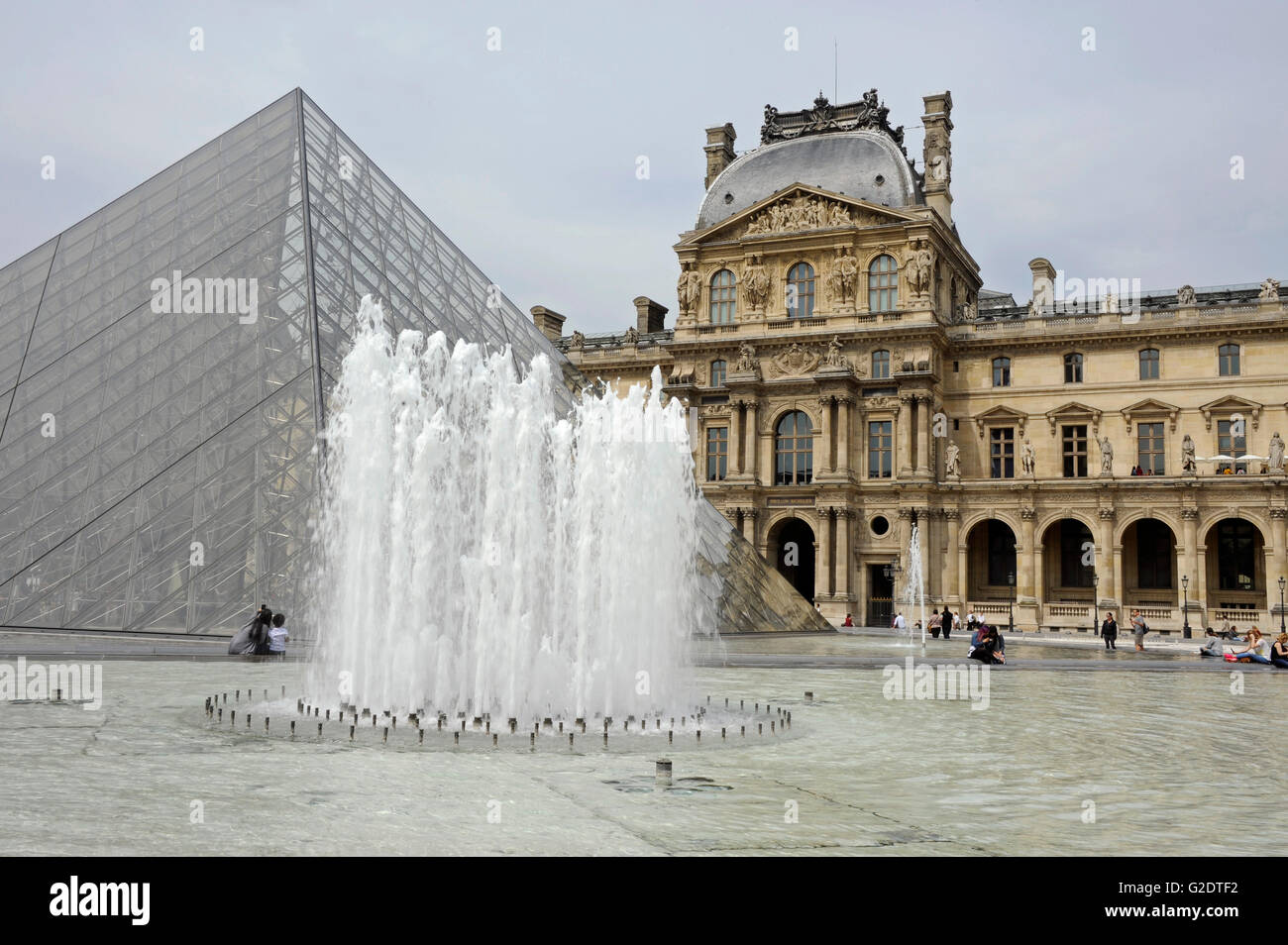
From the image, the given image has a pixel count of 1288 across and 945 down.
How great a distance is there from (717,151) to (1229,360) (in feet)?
75.0

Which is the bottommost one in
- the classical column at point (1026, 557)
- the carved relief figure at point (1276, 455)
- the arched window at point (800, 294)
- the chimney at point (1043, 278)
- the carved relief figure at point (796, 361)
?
the classical column at point (1026, 557)

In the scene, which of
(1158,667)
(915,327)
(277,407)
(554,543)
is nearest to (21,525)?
(277,407)

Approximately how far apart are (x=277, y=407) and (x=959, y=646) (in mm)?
18280

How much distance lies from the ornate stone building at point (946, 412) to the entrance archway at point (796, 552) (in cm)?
9

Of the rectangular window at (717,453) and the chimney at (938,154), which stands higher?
the chimney at (938,154)

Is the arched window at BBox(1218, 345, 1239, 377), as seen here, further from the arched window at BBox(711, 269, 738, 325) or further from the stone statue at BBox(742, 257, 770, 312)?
the arched window at BBox(711, 269, 738, 325)

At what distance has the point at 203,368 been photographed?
64.1 ft

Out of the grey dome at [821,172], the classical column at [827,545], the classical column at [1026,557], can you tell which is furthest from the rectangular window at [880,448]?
the grey dome at [821,172]

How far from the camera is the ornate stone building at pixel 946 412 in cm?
3875

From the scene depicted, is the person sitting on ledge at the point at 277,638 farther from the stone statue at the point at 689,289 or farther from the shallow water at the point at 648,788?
the stone statue at the point at 689,289

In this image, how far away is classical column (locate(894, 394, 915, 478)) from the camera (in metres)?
41.1

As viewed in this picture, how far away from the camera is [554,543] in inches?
492

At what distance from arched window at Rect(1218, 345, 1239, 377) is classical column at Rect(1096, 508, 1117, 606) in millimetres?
6566

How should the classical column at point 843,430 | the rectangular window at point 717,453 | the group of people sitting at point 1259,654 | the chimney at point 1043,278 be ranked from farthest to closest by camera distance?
the chimney at point 1043,278
the rectangular window at point 717,453
the classical column at point 843,430
the group of people sitting at point 1259,654
